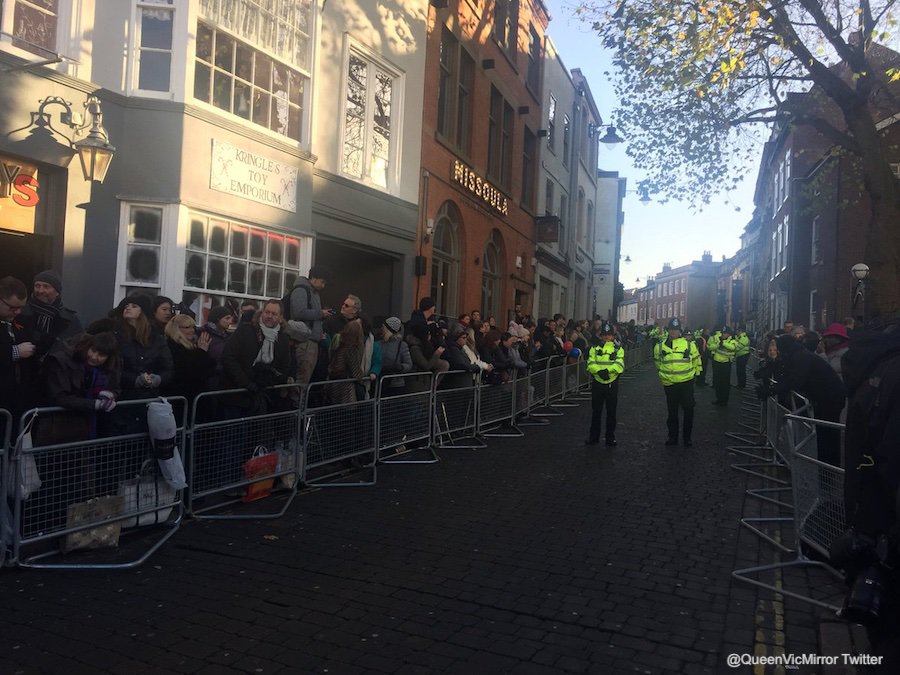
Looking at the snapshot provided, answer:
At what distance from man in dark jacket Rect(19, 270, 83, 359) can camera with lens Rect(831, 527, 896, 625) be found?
220 inches

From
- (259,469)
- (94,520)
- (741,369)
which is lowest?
(94,520)

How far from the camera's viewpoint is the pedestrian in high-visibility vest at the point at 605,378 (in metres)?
10.6

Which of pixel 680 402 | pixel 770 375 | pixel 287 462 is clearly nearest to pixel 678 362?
pixel 680 402

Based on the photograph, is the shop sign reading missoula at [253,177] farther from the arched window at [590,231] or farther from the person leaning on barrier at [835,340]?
the arched window at [590,231]

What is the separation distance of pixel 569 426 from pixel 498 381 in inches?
77.9

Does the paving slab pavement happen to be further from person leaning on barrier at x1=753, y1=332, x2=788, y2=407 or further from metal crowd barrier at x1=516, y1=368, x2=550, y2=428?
metal crowd barrier at x1=516, y1=368, x2=550, y2=428

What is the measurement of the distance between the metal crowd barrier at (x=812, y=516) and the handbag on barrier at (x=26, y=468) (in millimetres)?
4854

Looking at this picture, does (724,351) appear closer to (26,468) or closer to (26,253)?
(26,253)

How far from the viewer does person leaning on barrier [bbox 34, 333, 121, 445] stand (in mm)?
5215

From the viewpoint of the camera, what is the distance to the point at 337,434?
25.7 feet

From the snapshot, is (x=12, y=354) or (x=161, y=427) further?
(x=161, y=427)

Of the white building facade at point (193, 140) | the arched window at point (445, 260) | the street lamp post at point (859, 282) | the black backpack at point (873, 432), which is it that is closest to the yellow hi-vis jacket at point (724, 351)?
the arched window at point (445, 260)

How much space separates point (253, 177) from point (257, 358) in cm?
415

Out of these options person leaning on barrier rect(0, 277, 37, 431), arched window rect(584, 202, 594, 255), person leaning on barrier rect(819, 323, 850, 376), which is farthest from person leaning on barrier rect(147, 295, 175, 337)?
arched window rect(584, 202, 594, 255)
